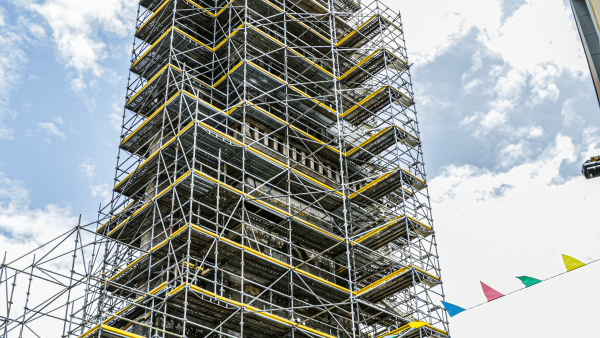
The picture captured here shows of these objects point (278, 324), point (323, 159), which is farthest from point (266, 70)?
point (278, 324)

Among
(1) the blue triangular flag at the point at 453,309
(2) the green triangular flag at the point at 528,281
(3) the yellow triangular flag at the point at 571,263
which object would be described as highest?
(1) the blue triangular flag at the point at 453,309

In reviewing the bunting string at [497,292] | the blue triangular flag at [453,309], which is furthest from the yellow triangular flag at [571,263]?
the blue triangular flag at [453,309]

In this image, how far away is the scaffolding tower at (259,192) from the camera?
25312 millimetres

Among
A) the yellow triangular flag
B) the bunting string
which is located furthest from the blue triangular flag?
the yellow triangular flag

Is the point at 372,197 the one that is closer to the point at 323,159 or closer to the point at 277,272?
the point at 323,159

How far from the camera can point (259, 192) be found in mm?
29500

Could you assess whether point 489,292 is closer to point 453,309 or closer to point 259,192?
point 453,309

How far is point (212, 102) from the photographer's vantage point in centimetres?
3319

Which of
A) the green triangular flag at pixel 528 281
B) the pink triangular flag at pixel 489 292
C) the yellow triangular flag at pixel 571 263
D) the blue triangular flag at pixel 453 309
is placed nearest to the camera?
the yellow triangular flag at pixel 571 263

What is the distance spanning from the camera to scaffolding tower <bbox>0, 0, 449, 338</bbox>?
83.0ft

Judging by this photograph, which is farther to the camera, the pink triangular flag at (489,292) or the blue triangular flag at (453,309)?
the blue triangular flag at (453,309)

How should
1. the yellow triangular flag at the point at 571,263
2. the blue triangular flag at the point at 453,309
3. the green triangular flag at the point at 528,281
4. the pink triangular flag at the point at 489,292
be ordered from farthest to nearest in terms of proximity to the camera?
the blue triangular flag at the point at 453,309 → the pink triangular flag at the point at 489,292 → the green triangular flag at the point at 528,281 → the yellow triangular flag at the point at 571,263

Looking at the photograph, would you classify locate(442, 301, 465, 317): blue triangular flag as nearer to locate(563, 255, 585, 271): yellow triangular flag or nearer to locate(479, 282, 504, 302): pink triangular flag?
locate(479, 282, 504, 302): pink triangular flag

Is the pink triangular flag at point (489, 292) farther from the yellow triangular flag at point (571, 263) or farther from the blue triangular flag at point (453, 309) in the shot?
the yellow triangular flag at point (571, 263)
